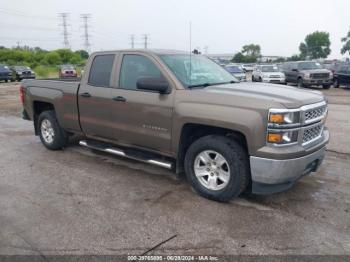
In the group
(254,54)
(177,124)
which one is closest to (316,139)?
(177,124)

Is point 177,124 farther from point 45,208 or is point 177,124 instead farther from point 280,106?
A: point 45,208

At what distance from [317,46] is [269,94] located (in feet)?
362

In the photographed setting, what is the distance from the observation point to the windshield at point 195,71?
462cm

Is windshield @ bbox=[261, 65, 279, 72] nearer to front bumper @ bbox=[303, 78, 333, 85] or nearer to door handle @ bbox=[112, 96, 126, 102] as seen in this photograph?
front bumper @ bbox=[303, 78, 333, 85]

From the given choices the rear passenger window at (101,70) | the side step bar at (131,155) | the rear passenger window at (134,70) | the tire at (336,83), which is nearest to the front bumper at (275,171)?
the side step bar at (131,155)

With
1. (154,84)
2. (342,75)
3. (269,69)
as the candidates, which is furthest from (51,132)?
(269,69)

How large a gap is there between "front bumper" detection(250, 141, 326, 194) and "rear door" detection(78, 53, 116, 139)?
2.41 metres

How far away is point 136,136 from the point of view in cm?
493

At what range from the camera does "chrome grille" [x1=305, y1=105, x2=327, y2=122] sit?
154 inches

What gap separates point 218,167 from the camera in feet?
13.9

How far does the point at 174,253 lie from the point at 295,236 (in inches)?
48.8

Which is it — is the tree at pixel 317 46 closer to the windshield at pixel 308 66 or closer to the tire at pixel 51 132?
the windshield at pixel 308 66

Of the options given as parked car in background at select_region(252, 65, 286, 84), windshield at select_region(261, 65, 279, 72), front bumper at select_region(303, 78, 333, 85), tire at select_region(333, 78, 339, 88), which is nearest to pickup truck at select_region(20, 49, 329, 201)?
front bumper at select_region(303, 78, 333, 85)

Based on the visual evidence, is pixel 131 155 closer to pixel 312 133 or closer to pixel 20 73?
pixel 312 133
